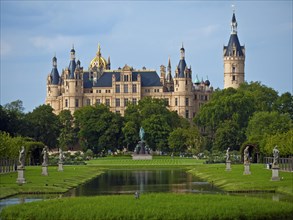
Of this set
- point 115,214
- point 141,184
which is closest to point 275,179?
point 141,184

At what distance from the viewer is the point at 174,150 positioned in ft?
427

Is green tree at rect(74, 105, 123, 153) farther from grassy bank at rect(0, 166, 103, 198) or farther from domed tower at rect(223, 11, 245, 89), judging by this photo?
grassy bank at rect(0, 166, 103, 198)

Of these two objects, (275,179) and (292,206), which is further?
(275,179)

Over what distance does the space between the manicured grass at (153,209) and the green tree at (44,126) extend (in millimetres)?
93626

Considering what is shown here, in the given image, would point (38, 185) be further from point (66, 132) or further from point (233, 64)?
point (233, 64)

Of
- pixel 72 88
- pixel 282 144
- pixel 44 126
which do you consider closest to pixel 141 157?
pixel 44 126

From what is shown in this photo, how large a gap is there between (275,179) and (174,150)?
80.1m

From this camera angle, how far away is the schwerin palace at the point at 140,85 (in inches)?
6673

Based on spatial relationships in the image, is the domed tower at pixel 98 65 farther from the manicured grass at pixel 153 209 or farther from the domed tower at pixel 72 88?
the manicured grass at pixel 153 209

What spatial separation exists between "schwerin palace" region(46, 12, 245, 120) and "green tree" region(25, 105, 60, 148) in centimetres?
3044

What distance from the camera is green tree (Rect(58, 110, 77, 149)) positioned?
143 metres

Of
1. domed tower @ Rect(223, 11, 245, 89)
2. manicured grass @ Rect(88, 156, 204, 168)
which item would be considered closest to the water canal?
manicured grass @ Rect(88, 156, 204, 168)

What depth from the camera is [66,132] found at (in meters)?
146

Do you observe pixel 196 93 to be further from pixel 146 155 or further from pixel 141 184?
pixel 141 184
